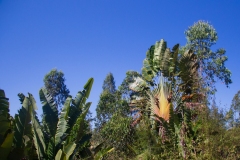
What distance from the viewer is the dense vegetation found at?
633 centimetres

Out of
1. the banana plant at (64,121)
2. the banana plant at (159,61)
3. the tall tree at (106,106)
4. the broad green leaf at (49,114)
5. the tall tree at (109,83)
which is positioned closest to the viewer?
the banana plant at (64,121)

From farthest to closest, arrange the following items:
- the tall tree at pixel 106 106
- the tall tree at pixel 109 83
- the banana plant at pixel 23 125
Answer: the tall tree at pixel 109 83 → the tall tree at pixel 106 106 → the banana plant at pixel 23 125

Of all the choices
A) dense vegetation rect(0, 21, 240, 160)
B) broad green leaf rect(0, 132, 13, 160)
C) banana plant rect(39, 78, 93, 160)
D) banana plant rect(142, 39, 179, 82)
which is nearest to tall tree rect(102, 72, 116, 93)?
dense vegetation rect(0, 21, 240, 160)

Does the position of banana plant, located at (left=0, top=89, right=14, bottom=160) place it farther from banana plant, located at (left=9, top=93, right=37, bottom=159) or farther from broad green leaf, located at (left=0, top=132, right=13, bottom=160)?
banana plant, located at (left=9, top=93, right=37, bottom=159)

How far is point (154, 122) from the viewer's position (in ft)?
40.3

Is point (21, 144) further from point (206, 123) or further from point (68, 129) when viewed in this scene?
point (206, 123)

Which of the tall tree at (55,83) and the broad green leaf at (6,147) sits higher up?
the tall tree at (55,83)

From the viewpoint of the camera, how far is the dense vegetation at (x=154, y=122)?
6.33 meters

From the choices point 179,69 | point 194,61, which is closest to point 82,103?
point 179,69

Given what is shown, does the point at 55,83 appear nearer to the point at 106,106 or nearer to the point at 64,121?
the point at 106,106

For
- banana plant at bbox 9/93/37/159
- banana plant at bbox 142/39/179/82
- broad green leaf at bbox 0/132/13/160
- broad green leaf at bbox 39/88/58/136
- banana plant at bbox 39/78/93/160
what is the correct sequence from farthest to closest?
banana plant at bbox 142/39/179/82
broad green leaf at bbox 39/88/58/136
banana plant at bbox 39/78/93/160
banana plant at bbox 9/93/37/159
broad green leaf at bbox 0/132/13/160

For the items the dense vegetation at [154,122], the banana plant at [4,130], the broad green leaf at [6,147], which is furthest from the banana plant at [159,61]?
the broad green leaf at [6,147]

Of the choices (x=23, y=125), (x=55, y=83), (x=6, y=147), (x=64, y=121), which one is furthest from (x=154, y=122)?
(x=55, y=83)

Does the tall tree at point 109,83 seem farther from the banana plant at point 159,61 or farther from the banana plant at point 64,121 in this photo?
the banana plant at point 64,121
